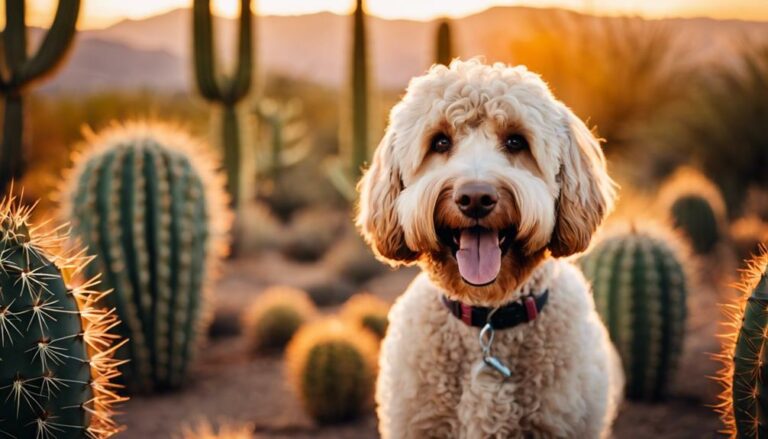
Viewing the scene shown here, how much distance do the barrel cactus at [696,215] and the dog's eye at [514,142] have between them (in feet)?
23.2

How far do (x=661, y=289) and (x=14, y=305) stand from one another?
4616 mm

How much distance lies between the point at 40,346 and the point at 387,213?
5.07 ft

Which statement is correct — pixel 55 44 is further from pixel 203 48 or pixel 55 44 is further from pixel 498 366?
pixel 498 366

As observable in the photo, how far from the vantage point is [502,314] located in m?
3.57

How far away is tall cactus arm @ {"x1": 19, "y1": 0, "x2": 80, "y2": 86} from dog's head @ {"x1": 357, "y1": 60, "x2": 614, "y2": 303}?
5389mm

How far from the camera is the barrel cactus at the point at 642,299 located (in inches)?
235

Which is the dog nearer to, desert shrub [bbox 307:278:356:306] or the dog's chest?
the dog's chest

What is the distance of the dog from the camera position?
3.27 m

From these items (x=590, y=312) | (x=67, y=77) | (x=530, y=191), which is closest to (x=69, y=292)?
(x=530, y=191)

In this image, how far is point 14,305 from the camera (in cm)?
312

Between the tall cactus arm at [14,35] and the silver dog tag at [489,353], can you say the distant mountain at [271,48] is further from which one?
the silver dog tag at [489,353]

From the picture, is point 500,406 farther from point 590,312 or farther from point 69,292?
point 69,292

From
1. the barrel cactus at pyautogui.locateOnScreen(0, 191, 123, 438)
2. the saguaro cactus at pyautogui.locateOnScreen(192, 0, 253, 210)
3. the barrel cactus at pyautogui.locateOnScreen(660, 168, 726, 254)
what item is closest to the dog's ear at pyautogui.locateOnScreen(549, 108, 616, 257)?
the barrel cactus at pyautogui.locateOnScreen(0, 191, 123, 438)

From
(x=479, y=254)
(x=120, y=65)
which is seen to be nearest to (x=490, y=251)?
(x=479, y=254)
